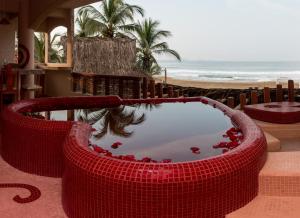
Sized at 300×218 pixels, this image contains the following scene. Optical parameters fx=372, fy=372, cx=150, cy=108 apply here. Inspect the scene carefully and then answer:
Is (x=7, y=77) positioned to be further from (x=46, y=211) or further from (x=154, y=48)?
(x=154, y=48)

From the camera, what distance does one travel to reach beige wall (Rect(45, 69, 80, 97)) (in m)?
10.4

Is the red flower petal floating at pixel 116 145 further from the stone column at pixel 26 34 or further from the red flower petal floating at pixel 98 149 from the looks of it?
the stone column at pixel 26 34

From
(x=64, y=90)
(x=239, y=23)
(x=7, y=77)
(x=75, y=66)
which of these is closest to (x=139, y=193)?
(x=7, y=77)

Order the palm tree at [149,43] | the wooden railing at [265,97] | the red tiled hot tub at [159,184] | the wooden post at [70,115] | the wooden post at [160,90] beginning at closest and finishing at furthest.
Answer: the red tiled hot tub at [159,184] < the wooden post at [70,115] < the wooden railing at [265,97] < the wooden post at [160,90] < the palm tree at [149,43]

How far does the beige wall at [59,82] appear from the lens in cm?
1040

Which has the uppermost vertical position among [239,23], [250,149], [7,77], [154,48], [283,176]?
[239,23]

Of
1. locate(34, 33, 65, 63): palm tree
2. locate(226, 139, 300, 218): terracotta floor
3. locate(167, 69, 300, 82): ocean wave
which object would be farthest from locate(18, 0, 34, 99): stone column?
locate(167, 69, 300, 82): ocean wave

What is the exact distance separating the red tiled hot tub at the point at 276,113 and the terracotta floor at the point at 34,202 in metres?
4.91

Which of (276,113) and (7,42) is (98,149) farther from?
(7,42)

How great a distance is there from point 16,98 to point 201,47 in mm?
35295

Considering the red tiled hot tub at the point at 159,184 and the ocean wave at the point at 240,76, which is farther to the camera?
the ocean wave at the point at 240,76

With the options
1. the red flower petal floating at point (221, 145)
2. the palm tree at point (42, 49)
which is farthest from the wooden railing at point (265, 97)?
the palm tree at point (42, 49)

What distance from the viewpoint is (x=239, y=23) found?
36094mm

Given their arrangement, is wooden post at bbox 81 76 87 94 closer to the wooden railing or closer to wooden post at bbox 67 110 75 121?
the wooden railing
